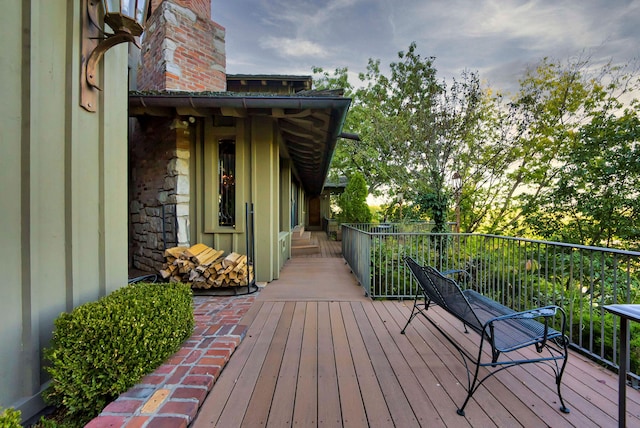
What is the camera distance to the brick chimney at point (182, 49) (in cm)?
505

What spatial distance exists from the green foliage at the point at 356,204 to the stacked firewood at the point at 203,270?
22.5 feet

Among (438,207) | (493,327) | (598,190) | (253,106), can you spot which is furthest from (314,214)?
(493,327)

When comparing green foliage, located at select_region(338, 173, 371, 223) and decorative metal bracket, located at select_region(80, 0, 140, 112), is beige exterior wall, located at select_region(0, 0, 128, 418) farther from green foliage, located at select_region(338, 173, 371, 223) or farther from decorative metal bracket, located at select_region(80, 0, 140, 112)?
green foliage, located at select_region(338, 173, 371, 223)

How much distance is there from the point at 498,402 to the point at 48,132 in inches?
128

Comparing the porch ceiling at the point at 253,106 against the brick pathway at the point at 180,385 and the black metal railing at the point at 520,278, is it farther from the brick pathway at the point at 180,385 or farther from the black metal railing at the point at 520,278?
the brick pathway at the point at 180,385

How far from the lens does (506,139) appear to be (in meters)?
8.38

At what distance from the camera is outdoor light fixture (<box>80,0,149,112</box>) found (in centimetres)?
172

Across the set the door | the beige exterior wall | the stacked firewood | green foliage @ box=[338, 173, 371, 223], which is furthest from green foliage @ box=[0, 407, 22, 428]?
the door

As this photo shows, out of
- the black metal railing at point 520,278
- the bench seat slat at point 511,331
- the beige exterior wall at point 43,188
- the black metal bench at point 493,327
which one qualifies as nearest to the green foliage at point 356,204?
the black metal railing at point 520,278

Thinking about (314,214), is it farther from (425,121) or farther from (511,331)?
(511,331)

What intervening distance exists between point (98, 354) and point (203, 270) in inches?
87.2

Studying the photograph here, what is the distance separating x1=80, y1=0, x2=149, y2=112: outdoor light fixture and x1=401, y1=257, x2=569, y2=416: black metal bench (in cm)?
278

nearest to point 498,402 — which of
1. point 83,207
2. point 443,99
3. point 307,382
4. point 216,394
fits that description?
point 307,382

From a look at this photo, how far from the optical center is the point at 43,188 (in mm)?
1564
